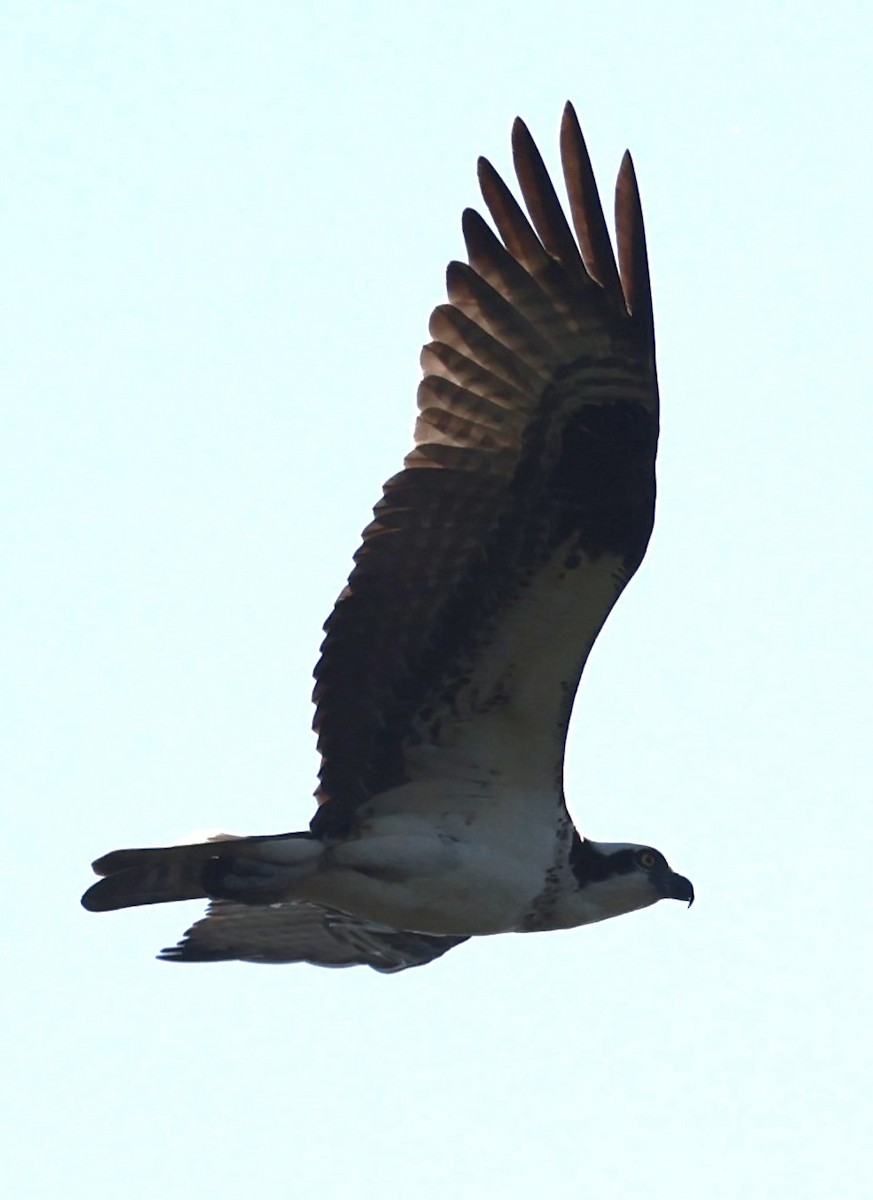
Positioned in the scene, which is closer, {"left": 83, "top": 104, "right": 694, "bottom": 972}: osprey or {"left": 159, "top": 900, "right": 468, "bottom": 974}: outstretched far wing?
{"left": 83, "top": 104, "right": 694, "bottom": 972}: osprey

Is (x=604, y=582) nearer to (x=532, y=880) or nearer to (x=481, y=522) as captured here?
(x=481, y=522)

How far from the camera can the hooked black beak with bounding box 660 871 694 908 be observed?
1020 centimetres

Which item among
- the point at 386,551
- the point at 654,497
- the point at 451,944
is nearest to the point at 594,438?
the point at 654,497

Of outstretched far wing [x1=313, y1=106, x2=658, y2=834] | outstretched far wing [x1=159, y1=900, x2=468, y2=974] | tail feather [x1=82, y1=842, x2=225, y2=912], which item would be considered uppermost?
outstretched far wing [x1=313, y1=106, x2=658, y2=834]

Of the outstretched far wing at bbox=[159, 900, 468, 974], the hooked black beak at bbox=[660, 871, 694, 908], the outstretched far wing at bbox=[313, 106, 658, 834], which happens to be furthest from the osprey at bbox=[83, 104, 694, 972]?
the outstretched far wing at bbox=[159, 900, 468, 974]

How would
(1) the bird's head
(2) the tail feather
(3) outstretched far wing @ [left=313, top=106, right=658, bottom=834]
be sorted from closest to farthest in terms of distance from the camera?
1. (3) outstretched far wing @ [left=313, top=106, right=658, bottom=834]
2. (2) the tail feather
3. (1) the bird's head

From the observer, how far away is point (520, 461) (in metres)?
9.38

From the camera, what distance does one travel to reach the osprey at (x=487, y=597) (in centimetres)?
929

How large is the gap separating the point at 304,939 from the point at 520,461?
3032mm

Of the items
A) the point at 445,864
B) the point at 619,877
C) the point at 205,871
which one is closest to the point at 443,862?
the point at 445,864

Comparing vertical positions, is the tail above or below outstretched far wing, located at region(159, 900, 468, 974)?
below

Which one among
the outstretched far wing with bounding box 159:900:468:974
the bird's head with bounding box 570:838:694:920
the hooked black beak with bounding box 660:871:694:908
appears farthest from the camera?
the outstretched far wing with bounding box 159:900:468:974

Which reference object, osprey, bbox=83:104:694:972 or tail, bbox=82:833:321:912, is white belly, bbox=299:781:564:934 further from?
tail, bbox=82:833:321:912

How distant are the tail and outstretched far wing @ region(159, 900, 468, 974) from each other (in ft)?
4.71
